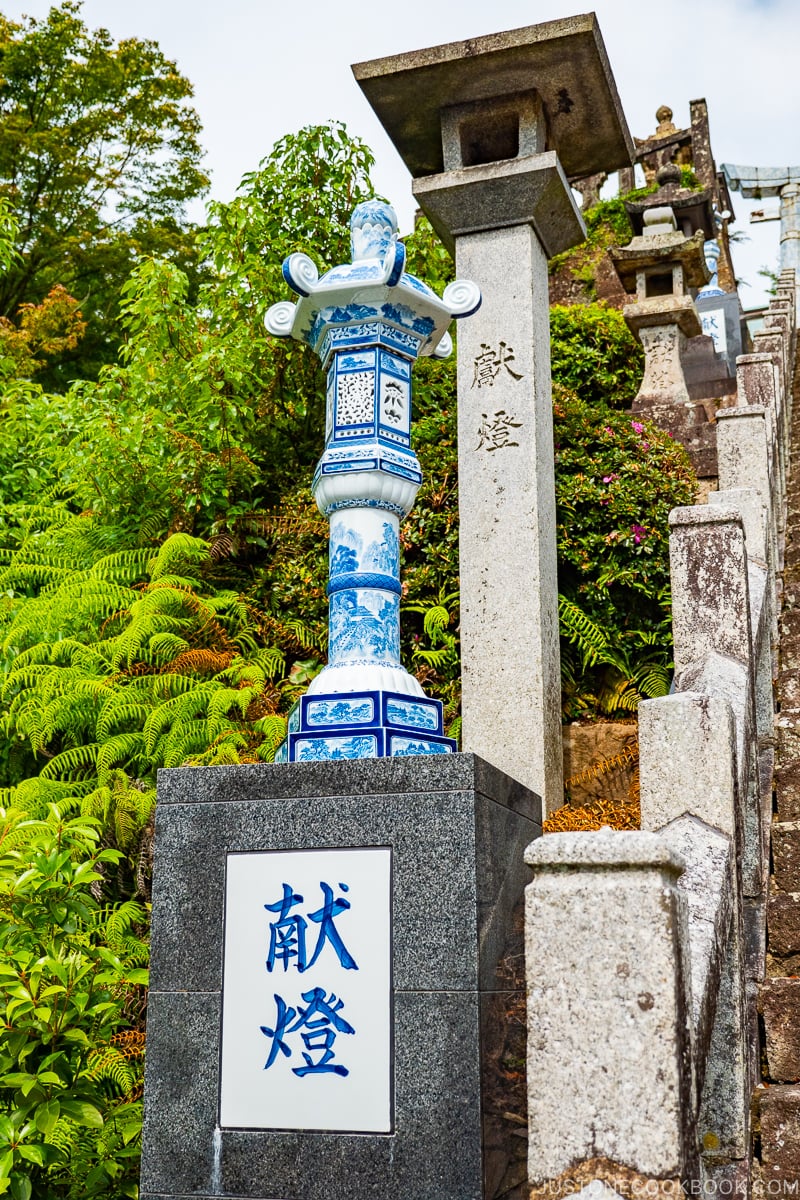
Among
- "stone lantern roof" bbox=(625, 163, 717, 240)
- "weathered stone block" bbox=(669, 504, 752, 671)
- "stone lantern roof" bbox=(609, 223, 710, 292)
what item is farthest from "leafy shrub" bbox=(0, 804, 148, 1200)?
"stone lantern roof" bbox=(625, 163, 717, 240)

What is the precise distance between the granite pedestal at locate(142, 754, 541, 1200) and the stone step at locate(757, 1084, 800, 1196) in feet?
2.40

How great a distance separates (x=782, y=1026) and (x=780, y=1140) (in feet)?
1.52

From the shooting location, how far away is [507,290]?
664 cm

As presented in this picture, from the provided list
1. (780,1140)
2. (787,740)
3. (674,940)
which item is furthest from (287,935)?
(787,740)

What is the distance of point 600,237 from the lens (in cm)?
2481

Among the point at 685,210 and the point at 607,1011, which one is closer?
the point at 607,1011

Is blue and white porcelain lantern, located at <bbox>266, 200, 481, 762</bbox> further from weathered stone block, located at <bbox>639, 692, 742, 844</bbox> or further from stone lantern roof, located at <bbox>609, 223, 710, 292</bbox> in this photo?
stone lantern roof, located at <bbox>609, 223, 710, 292</bbox>

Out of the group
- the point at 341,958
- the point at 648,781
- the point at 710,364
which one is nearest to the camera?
the point at 341,958

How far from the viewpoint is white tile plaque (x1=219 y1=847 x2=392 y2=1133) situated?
305 cm

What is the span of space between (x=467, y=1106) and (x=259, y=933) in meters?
0.75

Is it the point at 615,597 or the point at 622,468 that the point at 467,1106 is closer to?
the point at 615,597

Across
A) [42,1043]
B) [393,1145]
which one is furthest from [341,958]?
[42,1043]

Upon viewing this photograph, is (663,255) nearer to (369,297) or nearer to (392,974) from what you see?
(369,297)

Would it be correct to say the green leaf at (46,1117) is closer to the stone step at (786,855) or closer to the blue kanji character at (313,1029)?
the blue kanji character at (313,1029)
